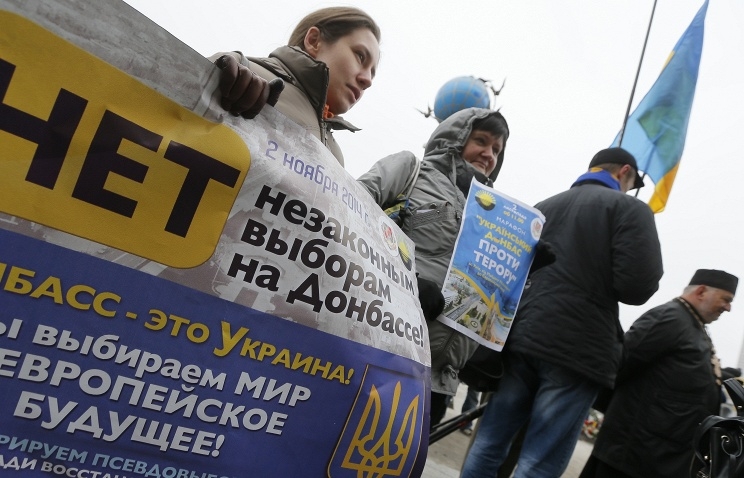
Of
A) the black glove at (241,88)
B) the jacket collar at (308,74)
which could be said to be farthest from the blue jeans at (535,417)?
the black glove at (241,88)

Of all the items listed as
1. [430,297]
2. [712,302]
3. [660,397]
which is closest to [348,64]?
[430,297]

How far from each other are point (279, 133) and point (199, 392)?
51 cm

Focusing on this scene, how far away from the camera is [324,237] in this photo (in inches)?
43.1

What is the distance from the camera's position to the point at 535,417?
2.23m

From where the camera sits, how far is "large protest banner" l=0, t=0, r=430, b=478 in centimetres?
81

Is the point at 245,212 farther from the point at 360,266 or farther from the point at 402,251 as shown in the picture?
the point at 402,251

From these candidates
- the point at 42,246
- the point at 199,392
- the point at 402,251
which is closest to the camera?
the point at 42,246

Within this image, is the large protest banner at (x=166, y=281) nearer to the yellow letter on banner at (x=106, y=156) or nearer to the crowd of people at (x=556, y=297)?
the yellow letter on banner at (x=106, y=156)

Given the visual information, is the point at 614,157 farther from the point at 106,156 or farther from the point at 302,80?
the point at 106,156

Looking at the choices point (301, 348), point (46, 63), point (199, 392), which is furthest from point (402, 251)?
point (46, 63)

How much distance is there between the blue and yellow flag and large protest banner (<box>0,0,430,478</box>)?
15.3 feet

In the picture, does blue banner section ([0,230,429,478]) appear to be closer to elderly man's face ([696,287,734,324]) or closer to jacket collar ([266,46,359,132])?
jacket collar ([266,46,359,132])

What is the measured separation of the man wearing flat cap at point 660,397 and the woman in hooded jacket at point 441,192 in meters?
1.22

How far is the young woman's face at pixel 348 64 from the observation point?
1.60 metres
